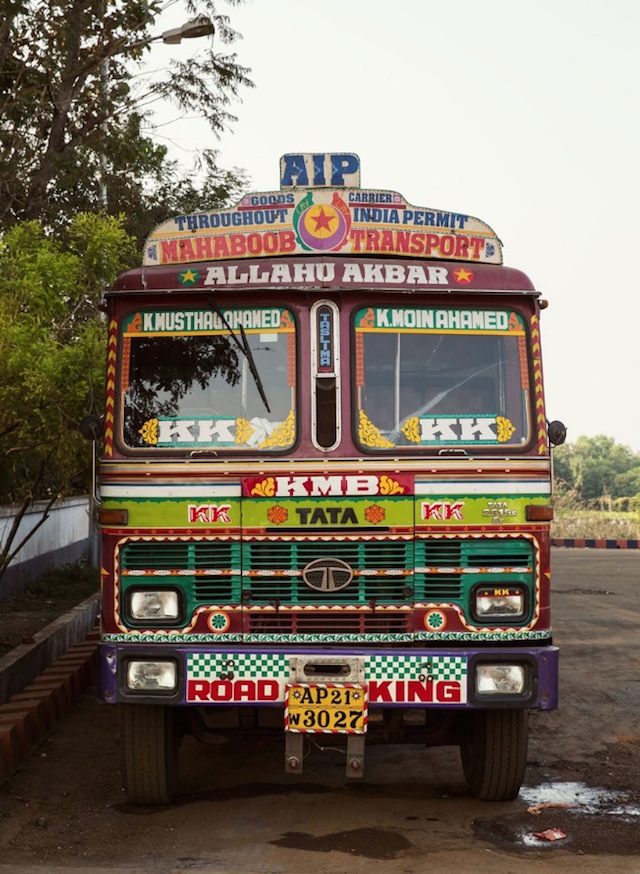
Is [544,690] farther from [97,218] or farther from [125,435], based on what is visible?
[97,218]

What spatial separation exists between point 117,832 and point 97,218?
5261mm

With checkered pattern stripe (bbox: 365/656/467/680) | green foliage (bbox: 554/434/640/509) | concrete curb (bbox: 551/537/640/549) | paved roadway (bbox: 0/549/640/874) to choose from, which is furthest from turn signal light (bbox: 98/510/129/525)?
green foliage (bbox: 554/434/640/509)

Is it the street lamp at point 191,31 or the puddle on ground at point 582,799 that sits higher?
the street lamp at point 191,31

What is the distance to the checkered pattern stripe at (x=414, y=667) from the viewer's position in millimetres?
6398

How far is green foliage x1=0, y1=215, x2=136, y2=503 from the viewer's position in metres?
9.20

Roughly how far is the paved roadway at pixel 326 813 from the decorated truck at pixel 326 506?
324 mm

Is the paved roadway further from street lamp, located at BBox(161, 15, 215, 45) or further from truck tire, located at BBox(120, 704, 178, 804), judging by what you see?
street lamp, located at BBox(161, 15, 215, 45)

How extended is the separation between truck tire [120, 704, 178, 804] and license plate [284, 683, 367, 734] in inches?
32.3

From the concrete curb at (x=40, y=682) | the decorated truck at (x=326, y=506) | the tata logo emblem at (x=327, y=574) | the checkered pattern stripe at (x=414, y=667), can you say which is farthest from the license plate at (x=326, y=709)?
the concrete curb at (x=40, y=682)

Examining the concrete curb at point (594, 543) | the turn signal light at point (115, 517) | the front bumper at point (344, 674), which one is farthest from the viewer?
the concrete curb at point (594, 543)

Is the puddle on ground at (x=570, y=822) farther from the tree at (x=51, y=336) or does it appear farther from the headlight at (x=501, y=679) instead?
the tree at (x=51, y=336)

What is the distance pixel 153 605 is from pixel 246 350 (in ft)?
4.46

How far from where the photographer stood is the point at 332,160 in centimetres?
758

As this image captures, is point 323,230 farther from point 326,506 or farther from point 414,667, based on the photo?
point 414,667
